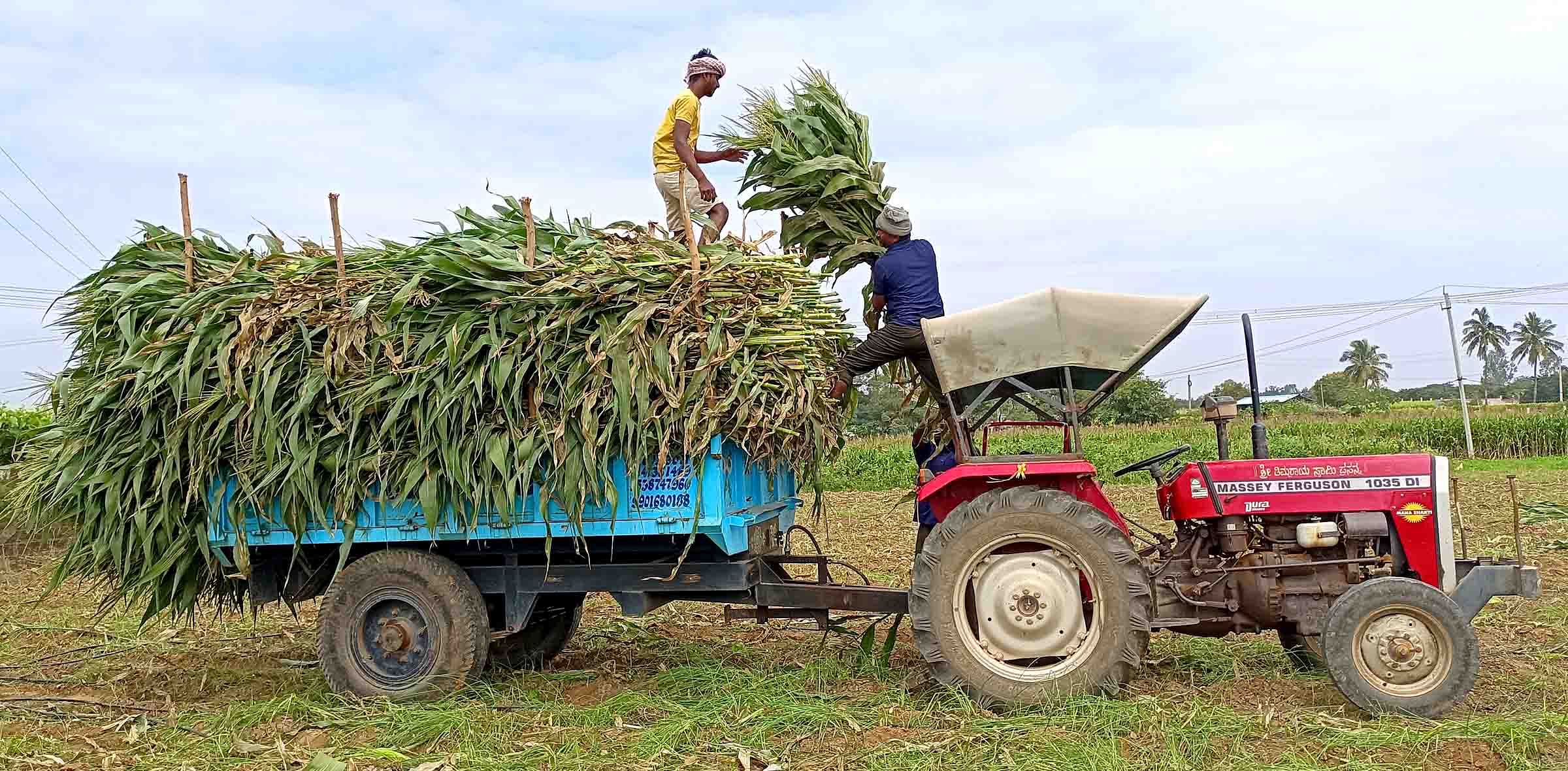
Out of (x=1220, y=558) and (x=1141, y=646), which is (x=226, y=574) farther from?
(x=1220, y=558)

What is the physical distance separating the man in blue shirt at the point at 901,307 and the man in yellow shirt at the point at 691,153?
3.66 feet

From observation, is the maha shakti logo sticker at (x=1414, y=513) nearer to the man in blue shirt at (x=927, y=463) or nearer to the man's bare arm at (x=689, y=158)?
the man in blue shirt at (x=927, y=463)

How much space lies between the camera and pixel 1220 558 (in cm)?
553

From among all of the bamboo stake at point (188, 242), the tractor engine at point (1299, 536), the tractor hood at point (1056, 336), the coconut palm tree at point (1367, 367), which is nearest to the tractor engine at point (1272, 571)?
the tractor engine at point (1299, 536)

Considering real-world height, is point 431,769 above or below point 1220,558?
below

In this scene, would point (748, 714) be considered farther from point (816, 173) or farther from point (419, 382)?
point (816, 173)

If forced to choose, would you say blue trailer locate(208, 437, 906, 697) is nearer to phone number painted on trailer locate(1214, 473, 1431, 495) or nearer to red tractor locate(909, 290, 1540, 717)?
red tractor locate(909, 290, 1540, 717)

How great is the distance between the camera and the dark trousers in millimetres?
5832

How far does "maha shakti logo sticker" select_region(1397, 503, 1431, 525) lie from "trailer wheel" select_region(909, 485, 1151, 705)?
1.30m

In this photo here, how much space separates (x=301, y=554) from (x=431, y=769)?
76.0 inches

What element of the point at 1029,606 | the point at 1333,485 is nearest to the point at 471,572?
the point at 1029,606

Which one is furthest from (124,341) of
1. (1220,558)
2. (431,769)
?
(1220,558)

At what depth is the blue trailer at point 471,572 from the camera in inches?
216

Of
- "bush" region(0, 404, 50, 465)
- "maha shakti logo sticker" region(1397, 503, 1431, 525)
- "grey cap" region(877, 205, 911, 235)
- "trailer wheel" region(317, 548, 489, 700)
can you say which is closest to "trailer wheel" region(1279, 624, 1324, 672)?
"maha shakti logo sticker" region(1397, 503, 1431, 525)
